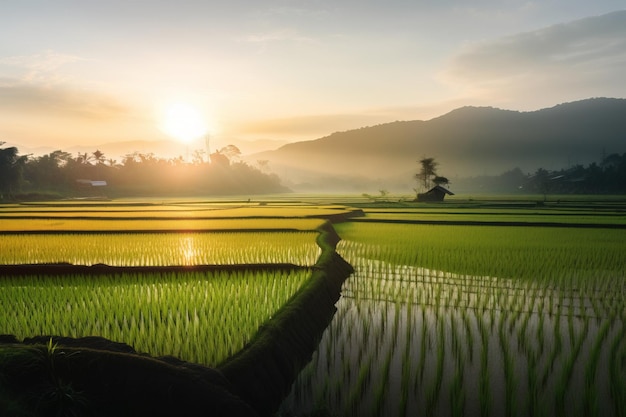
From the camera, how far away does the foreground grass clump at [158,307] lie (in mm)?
4602

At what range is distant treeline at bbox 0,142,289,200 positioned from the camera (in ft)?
156

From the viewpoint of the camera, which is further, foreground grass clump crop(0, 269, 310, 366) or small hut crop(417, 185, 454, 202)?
small hut crop(417, 185, 454, 202)

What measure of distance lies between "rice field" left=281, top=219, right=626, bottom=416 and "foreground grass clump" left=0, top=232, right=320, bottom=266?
6.88 feet

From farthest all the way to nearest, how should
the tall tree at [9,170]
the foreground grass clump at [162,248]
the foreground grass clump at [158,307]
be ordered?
the tall tree at [9,170]
the foreground grass clump at [162,248]
the foreground grass clump at [158,307]

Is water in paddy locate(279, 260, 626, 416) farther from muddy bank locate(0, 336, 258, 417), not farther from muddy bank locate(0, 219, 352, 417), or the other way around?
muddy bank locate(0, 336, 258, 417)

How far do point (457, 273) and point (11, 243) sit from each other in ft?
38.3

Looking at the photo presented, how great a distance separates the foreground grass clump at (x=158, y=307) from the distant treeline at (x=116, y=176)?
4531cm

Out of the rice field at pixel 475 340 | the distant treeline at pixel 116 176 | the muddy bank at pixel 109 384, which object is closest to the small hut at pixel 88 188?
the distant treeline at pixel 116 176

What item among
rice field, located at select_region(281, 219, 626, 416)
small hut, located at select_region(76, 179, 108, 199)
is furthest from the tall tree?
rice field, located at select_region(281, 219, 626, 416)

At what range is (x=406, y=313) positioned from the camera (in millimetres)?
6621

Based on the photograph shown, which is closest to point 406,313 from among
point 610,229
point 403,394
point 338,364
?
point 338,364

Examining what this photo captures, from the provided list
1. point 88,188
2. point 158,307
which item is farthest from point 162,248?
point 88,188

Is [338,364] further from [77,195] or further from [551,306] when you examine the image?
[77,195]

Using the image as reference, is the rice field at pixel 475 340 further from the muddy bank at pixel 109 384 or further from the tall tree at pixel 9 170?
the tall tree at pixel 9 170
